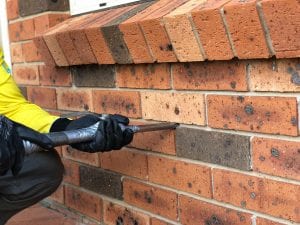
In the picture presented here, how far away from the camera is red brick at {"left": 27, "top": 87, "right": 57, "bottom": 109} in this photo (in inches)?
132

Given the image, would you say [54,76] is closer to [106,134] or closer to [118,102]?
[118,102]

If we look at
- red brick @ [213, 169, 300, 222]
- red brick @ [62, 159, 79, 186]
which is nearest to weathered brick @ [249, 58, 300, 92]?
red brick @ [213, 169, 300, 222]

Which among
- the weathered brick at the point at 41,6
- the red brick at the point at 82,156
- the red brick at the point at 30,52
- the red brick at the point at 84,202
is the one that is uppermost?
the weathered brick at the point at 41,6

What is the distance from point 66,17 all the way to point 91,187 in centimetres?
102

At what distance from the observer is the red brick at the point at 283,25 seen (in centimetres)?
178

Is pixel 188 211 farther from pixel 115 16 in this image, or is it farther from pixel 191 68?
pixel 115 16

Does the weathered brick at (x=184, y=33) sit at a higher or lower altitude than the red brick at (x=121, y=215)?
higher

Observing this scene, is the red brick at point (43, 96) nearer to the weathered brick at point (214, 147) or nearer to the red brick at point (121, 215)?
the red brick at point (121, 215)

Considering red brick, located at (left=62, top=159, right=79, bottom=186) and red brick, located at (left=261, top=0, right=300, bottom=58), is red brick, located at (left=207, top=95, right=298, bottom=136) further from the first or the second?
red brick, located at (left=62, top=159, right=79, bottom=186)

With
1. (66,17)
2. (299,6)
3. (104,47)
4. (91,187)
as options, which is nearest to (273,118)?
(299,6)

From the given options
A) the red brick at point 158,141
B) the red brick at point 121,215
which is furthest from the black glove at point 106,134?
the red brick at point 121,215

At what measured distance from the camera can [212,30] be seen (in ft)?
6.76

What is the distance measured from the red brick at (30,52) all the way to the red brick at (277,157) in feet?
5.85

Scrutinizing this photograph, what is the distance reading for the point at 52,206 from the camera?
3.61m
